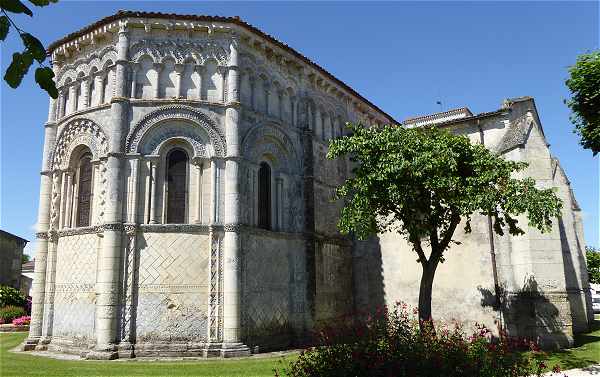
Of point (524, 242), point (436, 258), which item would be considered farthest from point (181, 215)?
point (524, 242)

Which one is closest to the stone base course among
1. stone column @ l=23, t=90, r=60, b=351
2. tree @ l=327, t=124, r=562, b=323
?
stone column @ l=23, t=90, r=60, b=351

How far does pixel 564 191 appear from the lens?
25.6 meters

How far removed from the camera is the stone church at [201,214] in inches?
674

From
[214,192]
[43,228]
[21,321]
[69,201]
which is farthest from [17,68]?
[21,321]

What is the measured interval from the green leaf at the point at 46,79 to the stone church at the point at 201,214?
14.2 metres

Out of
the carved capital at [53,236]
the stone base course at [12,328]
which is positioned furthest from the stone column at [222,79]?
the stone base course at [12,328]

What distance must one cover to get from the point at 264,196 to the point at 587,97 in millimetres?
12993

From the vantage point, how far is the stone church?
56.2 feet

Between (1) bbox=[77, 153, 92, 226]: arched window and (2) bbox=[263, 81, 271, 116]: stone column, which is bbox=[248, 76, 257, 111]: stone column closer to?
(2) bbox=[263, 81, 271, 116]: stone column

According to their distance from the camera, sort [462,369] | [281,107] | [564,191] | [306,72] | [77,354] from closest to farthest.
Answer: [462,369] → [77,354] → [281,107] → [306,72] → [564,191]

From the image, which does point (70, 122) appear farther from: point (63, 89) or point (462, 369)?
point (462, 369)

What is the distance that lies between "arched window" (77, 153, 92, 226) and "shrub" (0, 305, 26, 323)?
12401mm

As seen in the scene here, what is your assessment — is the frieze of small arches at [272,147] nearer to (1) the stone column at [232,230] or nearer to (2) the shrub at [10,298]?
(1) the stone column at [232,230]

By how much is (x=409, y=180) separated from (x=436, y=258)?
3.09 metres
